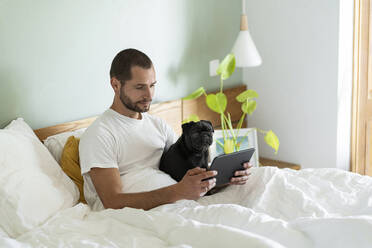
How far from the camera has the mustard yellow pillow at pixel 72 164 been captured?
187 cm

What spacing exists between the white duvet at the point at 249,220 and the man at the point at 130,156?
0.24ft

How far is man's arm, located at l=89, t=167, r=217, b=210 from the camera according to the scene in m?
1.66

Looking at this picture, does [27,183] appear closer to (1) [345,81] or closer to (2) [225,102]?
A: (2) [225,102]

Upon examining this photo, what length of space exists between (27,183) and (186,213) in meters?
0.60

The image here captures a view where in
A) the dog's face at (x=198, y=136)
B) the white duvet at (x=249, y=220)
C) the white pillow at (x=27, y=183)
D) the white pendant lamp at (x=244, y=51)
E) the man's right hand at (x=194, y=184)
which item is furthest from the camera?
the white pendant lamp at (x=244, y=51)

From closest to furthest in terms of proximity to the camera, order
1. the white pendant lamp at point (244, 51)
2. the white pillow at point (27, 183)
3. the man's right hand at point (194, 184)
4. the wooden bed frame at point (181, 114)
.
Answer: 1. the white pillow at point (27, 183)
2. the man's right hand at point (194, 184)
3. the wooden bed frame at point (181, 114)
4. the white pendant lamp at point (244, 51)

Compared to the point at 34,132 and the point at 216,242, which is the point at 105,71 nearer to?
the point at 34,132

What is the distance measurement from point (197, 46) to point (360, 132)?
1161 millimetres

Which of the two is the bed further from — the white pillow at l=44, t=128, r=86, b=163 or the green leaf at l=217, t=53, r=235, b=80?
the green leaf at l=217, t=53, r=235, b=80

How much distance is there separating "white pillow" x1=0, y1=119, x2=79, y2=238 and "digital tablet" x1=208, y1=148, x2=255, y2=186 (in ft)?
1.91

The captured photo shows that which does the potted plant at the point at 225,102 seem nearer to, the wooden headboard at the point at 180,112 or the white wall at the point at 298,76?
the wooden headboard at the point at 180,112

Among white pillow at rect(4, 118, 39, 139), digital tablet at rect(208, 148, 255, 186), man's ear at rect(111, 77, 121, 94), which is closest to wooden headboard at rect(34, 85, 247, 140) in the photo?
white pillow at rect(4, 118, 39, 139)

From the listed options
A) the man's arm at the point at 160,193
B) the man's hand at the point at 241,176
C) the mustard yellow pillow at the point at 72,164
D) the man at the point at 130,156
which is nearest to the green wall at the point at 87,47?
the mustard yellow pillow at the point at 72,164

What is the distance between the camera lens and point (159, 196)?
1662 millimetres
